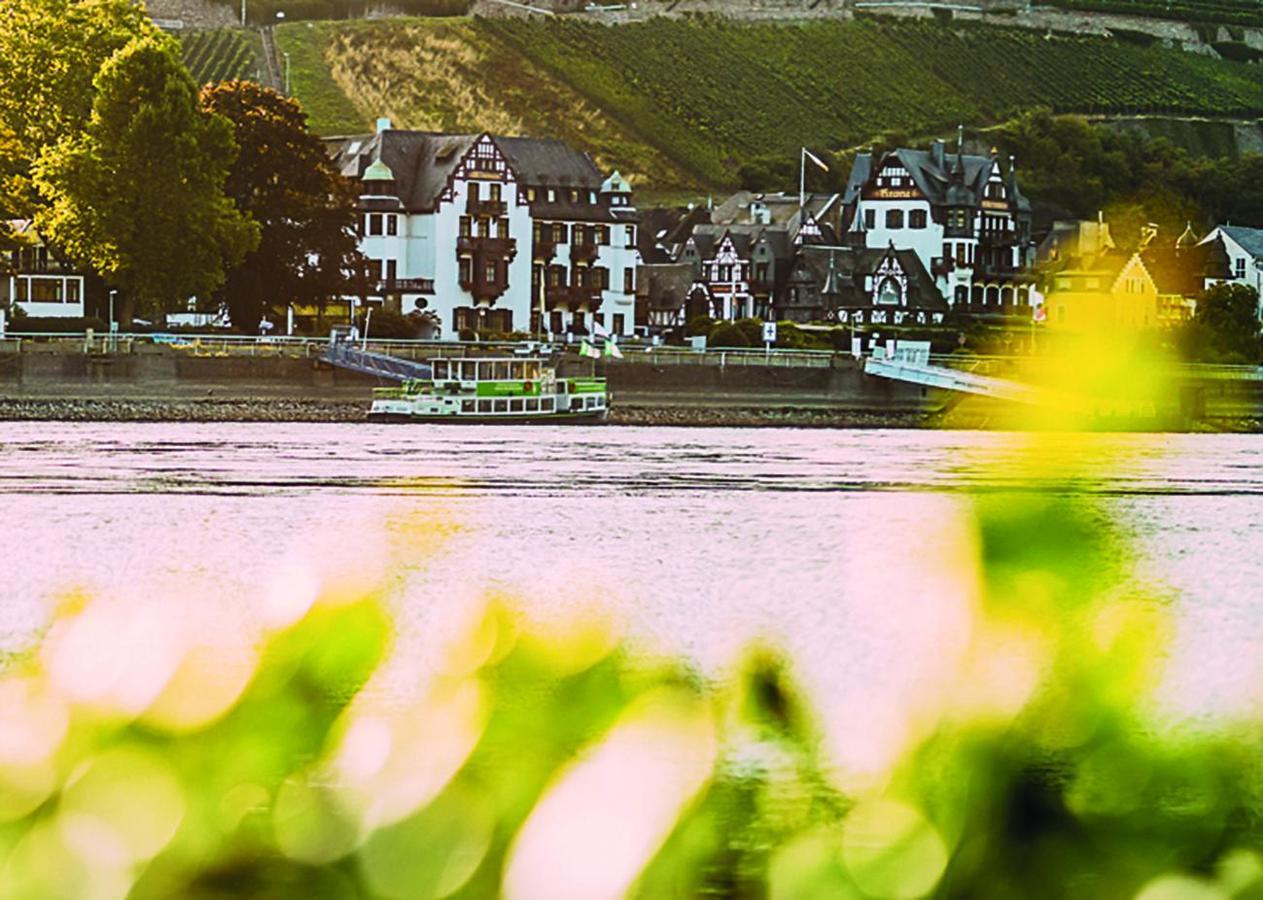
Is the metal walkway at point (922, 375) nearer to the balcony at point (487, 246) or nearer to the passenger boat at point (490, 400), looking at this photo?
the passenger boat at point (490, 400)

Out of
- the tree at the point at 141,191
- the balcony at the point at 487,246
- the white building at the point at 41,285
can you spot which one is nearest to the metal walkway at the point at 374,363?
the tree at the point at 141,191

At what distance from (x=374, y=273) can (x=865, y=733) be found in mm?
85309

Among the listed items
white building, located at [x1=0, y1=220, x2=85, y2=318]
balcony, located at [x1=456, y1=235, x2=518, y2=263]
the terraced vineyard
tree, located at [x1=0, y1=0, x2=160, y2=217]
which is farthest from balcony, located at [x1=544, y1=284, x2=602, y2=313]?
the terraced vineyard

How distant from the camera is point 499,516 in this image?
1391 inches

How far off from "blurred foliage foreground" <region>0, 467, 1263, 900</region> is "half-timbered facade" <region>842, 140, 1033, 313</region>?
120969 mm

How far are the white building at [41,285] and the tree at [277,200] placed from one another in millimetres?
4678

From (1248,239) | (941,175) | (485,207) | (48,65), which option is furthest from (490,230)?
(1248,239)

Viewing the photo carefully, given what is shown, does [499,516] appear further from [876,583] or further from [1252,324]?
[1252,324]

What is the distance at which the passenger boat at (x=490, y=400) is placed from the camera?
71875 millimetres

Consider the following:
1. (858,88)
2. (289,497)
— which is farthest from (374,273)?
(858,88)

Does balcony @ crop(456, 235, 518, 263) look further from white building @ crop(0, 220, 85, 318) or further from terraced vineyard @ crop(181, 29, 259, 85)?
terraced vineyard @ crop(181, 29, 259, 85)

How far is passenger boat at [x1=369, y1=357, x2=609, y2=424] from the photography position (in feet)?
236

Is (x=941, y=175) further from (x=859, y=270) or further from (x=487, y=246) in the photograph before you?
(x=487, y=246)

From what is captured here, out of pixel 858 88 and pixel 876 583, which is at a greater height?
pixel 858 88
